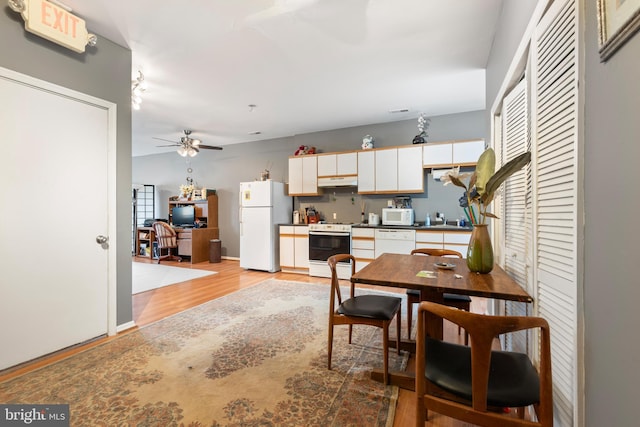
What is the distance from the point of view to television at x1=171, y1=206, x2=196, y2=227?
709 cm

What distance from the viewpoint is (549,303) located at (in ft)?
4.05

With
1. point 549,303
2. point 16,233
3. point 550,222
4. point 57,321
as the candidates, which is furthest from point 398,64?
point 57,321

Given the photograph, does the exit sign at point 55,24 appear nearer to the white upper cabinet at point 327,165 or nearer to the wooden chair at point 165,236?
the white upper cabinet at point 327,165

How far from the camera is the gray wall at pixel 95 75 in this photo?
2035 millimetres

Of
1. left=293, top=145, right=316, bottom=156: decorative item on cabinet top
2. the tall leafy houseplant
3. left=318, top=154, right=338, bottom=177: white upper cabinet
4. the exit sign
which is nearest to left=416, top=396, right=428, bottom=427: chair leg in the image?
the tall leafy houseplant

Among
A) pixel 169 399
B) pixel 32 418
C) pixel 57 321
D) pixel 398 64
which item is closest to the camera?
pixel 32 418

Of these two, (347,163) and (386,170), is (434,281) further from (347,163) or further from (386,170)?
(347,163)

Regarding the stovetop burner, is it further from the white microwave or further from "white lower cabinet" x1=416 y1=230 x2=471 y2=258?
"white lower cabinet" x1=416 y1=230 x2=471 y2=258

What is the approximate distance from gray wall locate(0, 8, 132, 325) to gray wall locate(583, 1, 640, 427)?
327cm

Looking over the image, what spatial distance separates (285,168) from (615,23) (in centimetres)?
573

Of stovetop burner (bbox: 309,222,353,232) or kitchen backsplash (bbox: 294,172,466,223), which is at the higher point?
kitchen backsplash (bbox: 294,172,466,223)

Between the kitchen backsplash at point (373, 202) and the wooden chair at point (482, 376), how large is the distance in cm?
373

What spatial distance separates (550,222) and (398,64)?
2.52 m

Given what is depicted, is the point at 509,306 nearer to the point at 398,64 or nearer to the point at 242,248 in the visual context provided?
the point at 398,64
